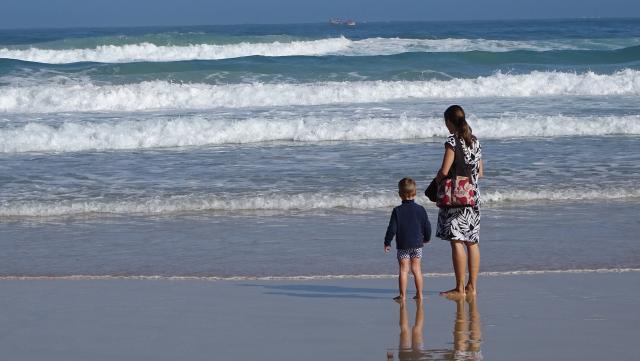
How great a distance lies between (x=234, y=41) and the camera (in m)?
41.6

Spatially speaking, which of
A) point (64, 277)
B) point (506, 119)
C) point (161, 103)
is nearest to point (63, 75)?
point (161, 103)

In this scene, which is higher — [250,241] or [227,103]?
[227,103]

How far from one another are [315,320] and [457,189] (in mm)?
1297

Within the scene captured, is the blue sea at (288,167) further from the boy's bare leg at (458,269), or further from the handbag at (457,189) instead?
the handbag at (457,189)

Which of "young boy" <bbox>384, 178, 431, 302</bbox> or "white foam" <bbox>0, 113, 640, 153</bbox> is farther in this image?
"white foam" <bbox>0, 113, 640, 153</bbox>

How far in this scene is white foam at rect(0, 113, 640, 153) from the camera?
1520 centimetres

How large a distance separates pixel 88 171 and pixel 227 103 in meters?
9.37

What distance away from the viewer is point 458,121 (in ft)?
20.5

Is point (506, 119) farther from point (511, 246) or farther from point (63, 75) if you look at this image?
point (63, 75)

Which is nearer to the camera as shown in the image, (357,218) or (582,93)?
(357,218)

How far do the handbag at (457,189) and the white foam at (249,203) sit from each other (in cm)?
344

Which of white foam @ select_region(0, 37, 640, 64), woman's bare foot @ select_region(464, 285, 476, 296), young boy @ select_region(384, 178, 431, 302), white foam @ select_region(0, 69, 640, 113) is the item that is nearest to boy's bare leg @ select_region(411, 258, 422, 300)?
young boy @ select_region(384, 178, 431, 302)

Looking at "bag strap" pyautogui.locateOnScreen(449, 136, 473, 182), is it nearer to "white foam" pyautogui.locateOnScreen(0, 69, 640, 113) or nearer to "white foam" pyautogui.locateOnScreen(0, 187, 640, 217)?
"white foam" pyautogui.locateOnScreen(0, 187, 640, 217)

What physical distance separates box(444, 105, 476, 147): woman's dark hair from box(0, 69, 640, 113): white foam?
49.5 feet
